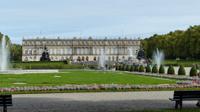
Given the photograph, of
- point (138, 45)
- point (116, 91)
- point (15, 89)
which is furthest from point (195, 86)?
point (138, 45)

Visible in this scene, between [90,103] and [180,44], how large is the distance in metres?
76.8

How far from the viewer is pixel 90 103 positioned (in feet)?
50.9

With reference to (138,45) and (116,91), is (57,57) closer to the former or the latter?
(138,45)

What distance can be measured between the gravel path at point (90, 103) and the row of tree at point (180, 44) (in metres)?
64.7

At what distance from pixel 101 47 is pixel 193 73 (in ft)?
367

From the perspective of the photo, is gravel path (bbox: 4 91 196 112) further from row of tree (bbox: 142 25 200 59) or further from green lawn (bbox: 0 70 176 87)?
row of tree (bbox: 142 25 200 59)

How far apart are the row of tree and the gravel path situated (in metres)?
64.7

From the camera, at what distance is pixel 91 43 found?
143750 millimetres

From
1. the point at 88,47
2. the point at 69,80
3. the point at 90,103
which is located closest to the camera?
the point at 90,103

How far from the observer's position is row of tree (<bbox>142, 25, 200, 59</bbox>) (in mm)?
82688

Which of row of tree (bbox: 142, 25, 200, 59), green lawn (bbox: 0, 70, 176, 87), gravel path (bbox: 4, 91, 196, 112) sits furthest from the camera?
row of tree (bbox: 142, 25, 200, 59)

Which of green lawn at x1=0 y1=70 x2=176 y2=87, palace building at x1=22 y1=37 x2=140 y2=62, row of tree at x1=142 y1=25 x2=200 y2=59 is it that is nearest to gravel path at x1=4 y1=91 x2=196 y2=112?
green lawn at x1=0 y1=70 x2=176 y2=87

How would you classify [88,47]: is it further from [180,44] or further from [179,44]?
[180,44]

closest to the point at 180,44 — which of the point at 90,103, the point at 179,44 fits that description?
the point at 179,44
